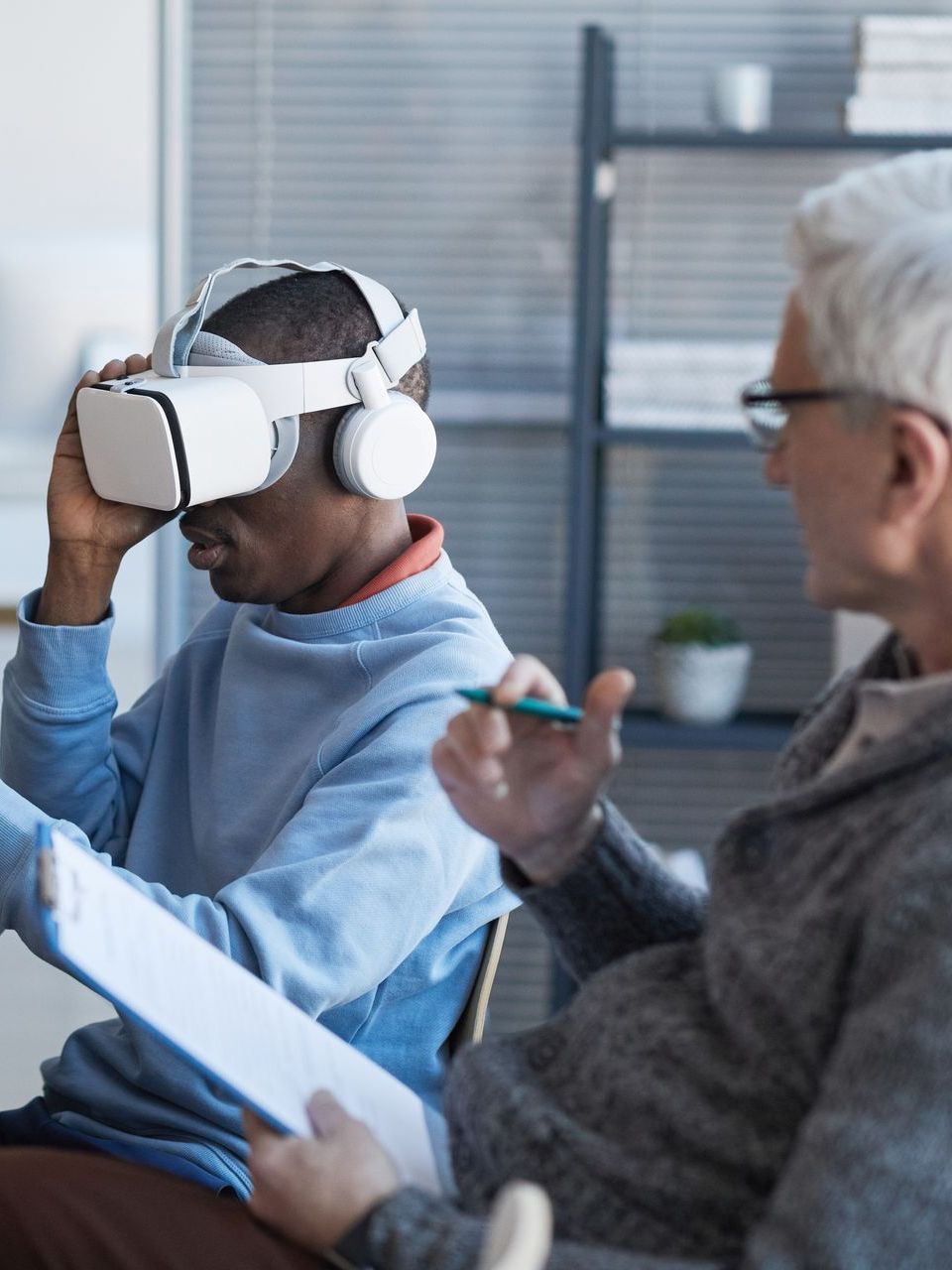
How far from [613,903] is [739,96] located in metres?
2.06

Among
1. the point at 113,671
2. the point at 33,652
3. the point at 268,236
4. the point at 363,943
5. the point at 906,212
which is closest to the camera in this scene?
the point at 906,212

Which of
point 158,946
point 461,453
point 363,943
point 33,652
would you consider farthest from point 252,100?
point 158,946

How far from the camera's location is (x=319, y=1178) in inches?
33.9

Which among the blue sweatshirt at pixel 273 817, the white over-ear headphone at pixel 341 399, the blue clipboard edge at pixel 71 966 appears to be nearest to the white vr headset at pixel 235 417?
the white over-ear headphone at pixel 341 399

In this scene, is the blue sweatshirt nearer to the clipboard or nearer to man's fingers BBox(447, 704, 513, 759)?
the clipboard

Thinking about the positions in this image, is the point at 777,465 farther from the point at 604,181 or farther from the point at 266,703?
the point at 604,181

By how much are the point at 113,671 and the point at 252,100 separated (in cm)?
113

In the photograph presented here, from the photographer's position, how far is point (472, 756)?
3.26 feet

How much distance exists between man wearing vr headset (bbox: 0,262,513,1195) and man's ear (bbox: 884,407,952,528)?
0.52 meters

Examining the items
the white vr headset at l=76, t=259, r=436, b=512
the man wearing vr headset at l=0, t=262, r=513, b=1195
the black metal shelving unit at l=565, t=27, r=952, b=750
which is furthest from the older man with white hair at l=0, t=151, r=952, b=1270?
the black metal shelving unit at l=565, t=27, r=952, b=750

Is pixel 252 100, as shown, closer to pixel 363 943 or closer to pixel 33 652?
pixel 33 652

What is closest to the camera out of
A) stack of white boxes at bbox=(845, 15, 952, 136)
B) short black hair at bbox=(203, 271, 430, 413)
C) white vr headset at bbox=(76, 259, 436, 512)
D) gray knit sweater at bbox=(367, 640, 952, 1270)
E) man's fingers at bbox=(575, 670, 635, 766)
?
gray knit sweater at bbox=(367, 640, 952, 1270)

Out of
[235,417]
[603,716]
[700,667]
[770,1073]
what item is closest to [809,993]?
[770,1073]

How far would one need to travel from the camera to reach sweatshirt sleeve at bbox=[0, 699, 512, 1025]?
45.9 inches
